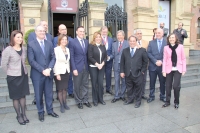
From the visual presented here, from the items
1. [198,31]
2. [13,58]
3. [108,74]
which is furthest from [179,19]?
[13,58]

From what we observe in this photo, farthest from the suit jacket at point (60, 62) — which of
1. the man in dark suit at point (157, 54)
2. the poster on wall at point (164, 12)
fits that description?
the poster on wall at point (164, 12)

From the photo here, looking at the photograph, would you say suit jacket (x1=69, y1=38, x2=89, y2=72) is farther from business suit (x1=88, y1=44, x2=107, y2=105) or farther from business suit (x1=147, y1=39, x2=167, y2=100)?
business suit (x1=147, y1=39, x2=167, y2=100)

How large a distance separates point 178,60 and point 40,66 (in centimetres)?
321

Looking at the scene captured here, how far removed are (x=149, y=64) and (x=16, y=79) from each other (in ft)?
11.1

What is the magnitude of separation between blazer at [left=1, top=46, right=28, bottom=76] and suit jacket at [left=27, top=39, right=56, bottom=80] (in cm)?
23

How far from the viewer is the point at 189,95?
18.2 ft

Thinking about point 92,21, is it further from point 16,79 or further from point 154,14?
point 16,79

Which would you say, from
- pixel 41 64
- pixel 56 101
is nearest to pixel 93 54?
pixel 41 64

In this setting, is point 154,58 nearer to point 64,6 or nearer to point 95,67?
point 95,67

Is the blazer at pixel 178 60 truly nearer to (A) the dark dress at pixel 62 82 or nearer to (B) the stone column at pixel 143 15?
(A) the dark dress at pixel 62 82

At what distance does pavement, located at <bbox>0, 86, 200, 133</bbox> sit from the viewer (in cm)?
341

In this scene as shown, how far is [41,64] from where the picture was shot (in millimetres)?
3662

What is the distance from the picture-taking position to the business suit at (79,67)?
4250 millimetres

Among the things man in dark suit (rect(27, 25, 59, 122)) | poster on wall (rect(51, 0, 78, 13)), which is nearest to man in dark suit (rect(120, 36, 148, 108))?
man in dark suit (rect(27, 25, 59, 122))
